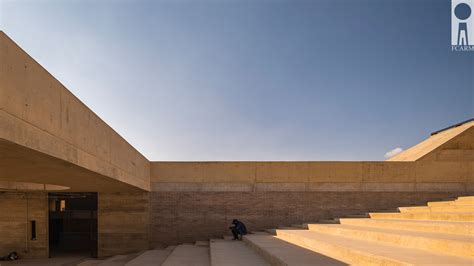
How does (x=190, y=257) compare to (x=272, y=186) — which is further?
(x=272, y=186)

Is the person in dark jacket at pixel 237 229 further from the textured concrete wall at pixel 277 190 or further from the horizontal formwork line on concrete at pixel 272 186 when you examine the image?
the horizontal formwork line on concrete at pixel 272 186

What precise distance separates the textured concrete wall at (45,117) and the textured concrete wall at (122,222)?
19.2ft

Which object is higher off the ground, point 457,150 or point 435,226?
point 457,150

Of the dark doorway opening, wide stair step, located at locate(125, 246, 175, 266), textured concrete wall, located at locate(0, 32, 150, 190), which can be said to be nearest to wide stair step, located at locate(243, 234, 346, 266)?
textured concrete wall, located at locate(0, 32, 150, 190)

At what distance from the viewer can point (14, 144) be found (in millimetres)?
3812

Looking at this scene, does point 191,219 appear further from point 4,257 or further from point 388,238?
point 388,238

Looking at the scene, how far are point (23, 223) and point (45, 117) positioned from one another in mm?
11421

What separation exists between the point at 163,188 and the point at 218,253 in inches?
233

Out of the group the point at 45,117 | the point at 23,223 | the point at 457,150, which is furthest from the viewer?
the point at 23,223

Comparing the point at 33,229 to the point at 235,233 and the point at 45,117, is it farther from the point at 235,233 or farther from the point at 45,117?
the point at 45,117

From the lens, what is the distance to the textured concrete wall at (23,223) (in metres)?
13.1

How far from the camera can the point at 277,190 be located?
12898 mm

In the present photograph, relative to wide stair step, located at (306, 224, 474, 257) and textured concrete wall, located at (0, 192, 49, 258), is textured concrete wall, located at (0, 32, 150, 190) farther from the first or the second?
textured concrete wall, located at (0, 192, 49, 258)

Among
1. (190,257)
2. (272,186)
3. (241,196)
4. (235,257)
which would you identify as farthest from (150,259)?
(272,186)
